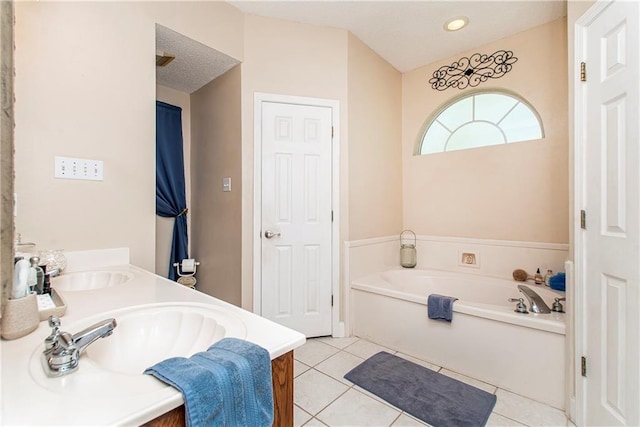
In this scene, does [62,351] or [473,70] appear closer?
[62,351]

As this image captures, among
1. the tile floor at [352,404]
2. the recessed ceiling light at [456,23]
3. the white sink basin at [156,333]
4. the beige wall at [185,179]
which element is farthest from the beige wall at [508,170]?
the white sink basin at [156,333]

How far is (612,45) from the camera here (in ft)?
4.32

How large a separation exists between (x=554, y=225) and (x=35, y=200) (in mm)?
3420

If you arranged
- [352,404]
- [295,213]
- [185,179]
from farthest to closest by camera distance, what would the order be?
1. [185,179]
2. [295,213]
3. [352,404]

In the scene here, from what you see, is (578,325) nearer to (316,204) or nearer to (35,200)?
(316,204)

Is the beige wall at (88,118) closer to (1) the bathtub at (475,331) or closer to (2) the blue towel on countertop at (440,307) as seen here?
(1) the bathtub at (475,331)

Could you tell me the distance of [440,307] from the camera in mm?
2057

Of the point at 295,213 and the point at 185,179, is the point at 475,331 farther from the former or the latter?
the point at 185,179

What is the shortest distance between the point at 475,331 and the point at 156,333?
6.26 feet

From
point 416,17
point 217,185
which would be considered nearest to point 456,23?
point 416,17

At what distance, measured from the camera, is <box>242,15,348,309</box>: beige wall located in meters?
2.39

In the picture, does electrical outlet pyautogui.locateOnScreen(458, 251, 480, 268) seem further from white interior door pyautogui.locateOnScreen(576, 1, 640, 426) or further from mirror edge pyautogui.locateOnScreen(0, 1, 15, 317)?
mirror edge pyautogui.locateOnScreen(0, 1, 15, 317)

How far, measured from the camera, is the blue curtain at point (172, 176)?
2.82 m

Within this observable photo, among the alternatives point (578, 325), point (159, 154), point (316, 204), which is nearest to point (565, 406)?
point (578, 325)
